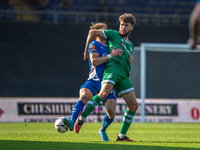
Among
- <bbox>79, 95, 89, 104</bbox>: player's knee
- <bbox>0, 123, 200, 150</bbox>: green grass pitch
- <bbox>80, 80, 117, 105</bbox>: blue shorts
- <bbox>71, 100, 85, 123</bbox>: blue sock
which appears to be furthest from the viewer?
<bbox>80, 80, 117, 105</bbox>: blue shorts

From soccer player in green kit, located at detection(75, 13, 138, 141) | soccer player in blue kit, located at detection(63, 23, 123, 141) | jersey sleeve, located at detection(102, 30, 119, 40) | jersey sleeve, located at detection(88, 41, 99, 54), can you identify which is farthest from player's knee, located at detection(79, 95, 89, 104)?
jersey sleeve, located at detection(102, 30, 119, 40)

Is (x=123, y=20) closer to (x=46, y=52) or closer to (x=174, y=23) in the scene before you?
(x=46, y=52)

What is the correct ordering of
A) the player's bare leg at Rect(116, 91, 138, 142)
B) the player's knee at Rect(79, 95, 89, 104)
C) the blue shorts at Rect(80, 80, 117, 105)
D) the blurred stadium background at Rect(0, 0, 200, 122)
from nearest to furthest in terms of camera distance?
the player's bare leg at Rect(116, 91, 138, 142) → the player's knee at Rect(79, 95, 89, 104) → the blue shorts at Rect(80, 80, 117, 105) → the blurred stadium background at Rect(0, 0, 200, 122)

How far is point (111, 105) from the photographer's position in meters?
4.98

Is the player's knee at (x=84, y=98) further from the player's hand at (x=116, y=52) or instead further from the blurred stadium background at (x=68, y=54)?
the blurred stadium background at (x=68, y=54)

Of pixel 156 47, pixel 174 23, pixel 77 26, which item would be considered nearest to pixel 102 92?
pixel 156 47

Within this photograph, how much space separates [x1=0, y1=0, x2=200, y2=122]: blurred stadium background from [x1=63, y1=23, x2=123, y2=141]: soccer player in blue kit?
311 inches

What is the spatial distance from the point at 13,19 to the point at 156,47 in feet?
19.0

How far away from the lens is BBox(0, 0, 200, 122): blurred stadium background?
1384 cm

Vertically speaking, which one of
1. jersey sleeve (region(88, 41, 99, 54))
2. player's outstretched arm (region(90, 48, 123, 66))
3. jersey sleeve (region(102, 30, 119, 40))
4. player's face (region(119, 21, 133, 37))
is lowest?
player's outstretched arm (region(90, 48, 123, 66))

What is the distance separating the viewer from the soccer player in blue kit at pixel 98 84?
4852 mm

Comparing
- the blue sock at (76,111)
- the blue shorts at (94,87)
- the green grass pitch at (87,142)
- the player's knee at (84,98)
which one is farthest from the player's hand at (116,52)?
the green grass pitch at (87,142)

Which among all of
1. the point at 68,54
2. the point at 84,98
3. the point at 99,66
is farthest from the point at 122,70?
the point at 68,54

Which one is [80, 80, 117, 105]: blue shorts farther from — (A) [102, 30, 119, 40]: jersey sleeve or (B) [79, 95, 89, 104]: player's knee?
(A) [102, 30, 119, 40]: jersey sleeve
